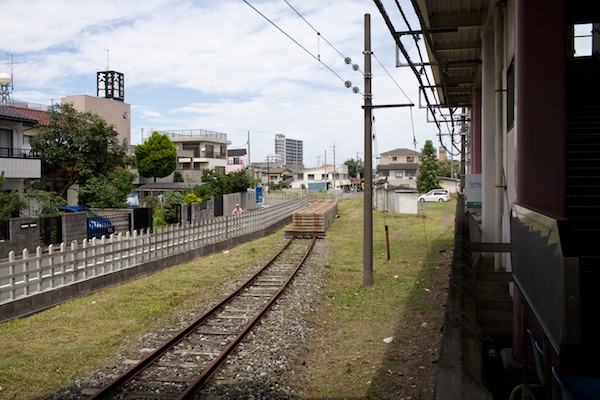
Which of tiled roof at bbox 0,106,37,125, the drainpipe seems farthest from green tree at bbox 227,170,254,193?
the drainpipe

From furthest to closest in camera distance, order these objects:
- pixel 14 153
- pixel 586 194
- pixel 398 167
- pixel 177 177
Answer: pixel 398 167, pixel 177 177, pixel 14 153, pixel 586 194

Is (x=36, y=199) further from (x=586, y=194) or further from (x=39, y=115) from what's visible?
(x=586, y=194)

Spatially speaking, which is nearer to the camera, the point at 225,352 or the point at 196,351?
the point at 225,352

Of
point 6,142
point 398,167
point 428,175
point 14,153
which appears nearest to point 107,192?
point 14,153

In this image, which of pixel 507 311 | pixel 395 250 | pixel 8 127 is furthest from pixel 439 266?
pixel 8 127

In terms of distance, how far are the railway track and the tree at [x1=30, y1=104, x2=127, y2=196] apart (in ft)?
79.9

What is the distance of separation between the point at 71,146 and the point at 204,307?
2664 centimetres

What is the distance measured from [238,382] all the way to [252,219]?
748 inches

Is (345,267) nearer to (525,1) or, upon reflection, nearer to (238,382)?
(238,382)

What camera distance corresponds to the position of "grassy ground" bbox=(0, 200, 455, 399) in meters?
7.71

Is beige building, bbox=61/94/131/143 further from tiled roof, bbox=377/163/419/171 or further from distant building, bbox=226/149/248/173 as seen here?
distant building, bbox=226/149/248/173

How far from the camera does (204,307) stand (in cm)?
1181

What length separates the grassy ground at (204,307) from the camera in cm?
771

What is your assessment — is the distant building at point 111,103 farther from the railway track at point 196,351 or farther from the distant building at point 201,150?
the railway track at point 196,351
